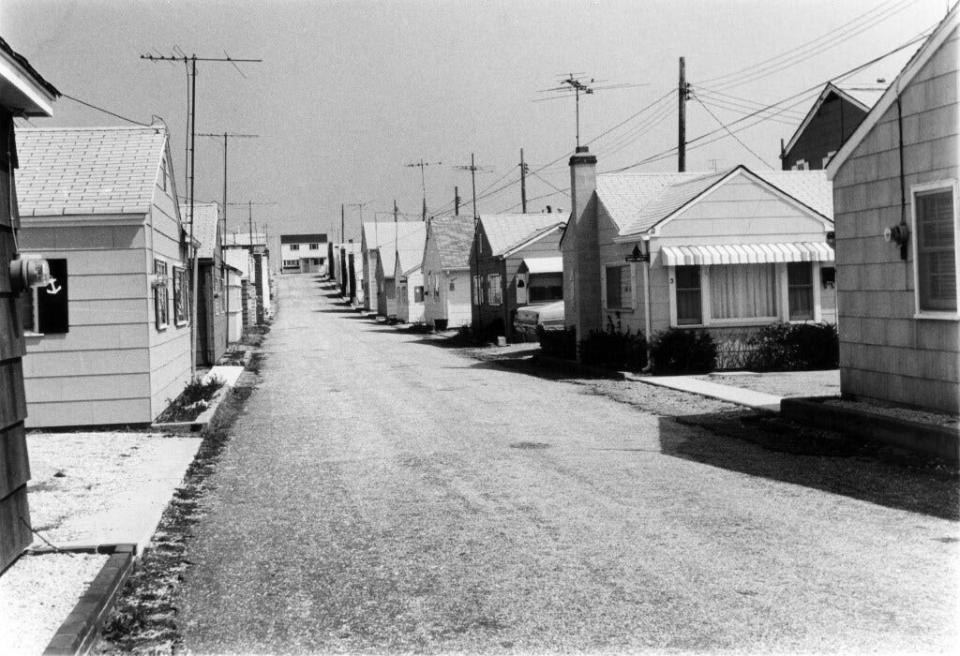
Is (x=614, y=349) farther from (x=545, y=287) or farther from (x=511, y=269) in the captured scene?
(x=511, y=269)

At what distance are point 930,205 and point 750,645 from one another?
7.65 meters

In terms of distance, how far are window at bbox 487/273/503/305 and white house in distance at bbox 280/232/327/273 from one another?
118 m

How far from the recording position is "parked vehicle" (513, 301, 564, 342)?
31922 mm

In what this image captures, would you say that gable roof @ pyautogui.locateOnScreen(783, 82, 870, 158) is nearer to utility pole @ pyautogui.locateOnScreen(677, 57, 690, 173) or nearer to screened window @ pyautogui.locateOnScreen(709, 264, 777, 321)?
utility pole @ pyautogui.locateOnScreen(677, 57, 690, 173)

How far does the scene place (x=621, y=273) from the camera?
23.1 m

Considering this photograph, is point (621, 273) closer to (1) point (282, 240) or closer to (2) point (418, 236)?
(2) point (418, 236)

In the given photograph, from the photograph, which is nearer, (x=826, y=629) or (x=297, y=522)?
(x=826, y=629)

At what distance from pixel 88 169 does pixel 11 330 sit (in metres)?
8.34

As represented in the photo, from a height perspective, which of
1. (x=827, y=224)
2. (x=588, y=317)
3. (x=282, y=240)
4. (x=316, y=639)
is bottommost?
(x=316, y=639)

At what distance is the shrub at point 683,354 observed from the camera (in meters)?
20.4

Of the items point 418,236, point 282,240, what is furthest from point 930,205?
point 282,240

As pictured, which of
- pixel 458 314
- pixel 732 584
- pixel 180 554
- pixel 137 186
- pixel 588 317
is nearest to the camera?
pixel 732 584

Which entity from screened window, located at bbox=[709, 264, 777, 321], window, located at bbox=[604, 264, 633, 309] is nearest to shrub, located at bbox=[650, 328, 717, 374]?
screened window, located at bbox=[709, 264, 777, 321]

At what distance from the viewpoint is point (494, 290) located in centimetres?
3700
